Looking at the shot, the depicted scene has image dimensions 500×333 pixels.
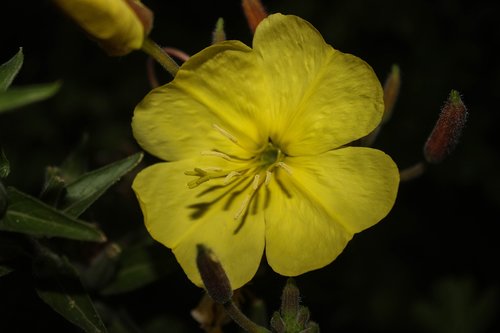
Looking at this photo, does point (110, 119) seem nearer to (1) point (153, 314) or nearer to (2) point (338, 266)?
(1) point (153, 314)

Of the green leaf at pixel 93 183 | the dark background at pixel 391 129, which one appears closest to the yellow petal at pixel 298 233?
the green leaf at pixel 93 183

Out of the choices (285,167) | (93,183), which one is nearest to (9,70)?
(93,183)

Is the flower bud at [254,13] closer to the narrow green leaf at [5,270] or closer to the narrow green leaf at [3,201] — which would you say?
the narrow green leaf at [3,201]

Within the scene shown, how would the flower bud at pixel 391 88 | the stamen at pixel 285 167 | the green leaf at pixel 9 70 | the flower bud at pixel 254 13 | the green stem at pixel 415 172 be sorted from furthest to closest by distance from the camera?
the flower bud at pixel 391 88 → the green stem at pixel 415 172 → the flower bud at pixel 254 13 → the stamen at pixel 285 167 → the green leaf at pixel 9 70

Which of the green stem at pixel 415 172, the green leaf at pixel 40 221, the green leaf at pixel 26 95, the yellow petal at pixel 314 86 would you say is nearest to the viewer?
the green leaf at pixel 26 95

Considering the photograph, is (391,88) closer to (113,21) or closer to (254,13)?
(254,13)

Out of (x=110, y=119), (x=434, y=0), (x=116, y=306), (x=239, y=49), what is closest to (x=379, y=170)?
(x=239, y=49)
